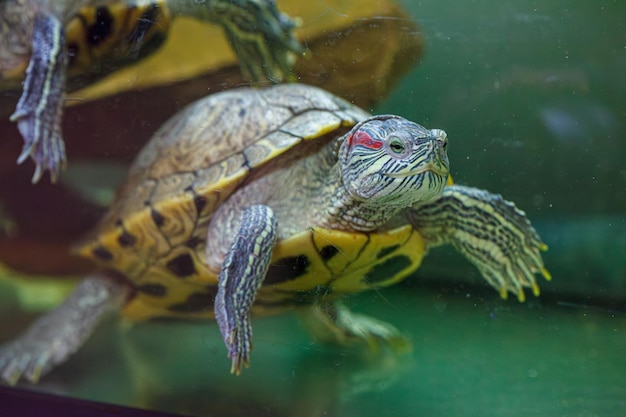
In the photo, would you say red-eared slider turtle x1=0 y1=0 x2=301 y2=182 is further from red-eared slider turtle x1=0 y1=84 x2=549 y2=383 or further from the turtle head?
the turtle head

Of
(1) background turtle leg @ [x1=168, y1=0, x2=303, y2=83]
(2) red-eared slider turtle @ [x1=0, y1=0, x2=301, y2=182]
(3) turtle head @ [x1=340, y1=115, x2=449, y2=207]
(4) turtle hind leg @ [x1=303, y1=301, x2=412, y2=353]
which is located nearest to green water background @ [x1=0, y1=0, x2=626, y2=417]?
(4) turtle hind leg @ [x1=303, y1=301, x2=412, y2=353]

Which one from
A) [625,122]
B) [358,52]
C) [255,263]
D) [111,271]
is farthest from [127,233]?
[625,122]

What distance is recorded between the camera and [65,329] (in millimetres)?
2422

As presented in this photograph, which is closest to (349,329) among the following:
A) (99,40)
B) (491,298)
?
(491,298)

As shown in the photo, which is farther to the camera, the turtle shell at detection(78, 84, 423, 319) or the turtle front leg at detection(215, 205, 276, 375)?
the turtle shell at detection(78, 84, 423, 319)

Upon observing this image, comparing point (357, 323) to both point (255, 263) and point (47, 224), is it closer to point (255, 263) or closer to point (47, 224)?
A: point (255, 263)

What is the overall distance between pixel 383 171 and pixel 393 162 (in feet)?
0.16

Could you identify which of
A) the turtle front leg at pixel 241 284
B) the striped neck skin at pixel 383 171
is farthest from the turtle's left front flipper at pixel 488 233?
the turtle front leg at pixel 241 284

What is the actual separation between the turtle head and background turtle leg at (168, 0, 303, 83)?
1.31 ft

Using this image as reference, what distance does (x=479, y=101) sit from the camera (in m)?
1.89

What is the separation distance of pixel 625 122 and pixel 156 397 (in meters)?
2.21

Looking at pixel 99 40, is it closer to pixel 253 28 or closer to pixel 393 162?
pixel 253 28

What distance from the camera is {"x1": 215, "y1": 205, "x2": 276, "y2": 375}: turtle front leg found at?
153 centimetres

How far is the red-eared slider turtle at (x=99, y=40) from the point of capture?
1.99 metres
